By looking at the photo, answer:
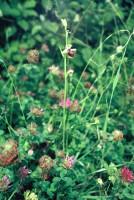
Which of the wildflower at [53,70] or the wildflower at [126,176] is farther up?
the wildflower at [53,70]

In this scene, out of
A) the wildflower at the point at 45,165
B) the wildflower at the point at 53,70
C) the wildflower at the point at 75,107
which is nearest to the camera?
the wildflower at the point at 45,165

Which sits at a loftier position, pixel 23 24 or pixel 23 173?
pixel 23 24

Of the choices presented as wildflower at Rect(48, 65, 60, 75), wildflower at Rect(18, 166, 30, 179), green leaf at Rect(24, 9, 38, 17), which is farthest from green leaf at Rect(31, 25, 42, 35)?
wildflower at Rect(18, 166, 30, 179)

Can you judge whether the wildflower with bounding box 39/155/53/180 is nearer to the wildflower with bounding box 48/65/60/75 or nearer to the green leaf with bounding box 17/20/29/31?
the wildflower with bounding box 48/65/60/75

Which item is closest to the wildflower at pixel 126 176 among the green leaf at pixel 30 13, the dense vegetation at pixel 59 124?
the dense vegetation at pixel 59 124

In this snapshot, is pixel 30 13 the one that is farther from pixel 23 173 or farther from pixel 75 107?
pixel 23 173

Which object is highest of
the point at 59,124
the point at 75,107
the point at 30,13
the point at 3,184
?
the point at 30,13

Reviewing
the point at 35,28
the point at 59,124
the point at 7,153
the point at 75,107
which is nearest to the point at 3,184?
the point at 7,153

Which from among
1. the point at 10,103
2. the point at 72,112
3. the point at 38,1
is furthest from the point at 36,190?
the point at 38,1

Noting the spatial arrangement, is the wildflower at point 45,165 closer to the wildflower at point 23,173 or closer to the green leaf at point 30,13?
the wildflower at point 23,173
